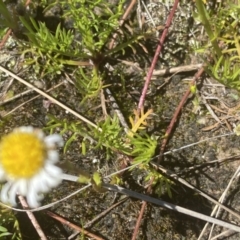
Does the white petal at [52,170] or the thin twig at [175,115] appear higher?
the white petal at [52,170]

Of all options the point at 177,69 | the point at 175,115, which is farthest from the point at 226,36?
the point at 175,115

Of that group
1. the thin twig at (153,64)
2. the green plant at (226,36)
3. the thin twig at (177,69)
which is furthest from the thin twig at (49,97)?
the green plant at (226,36)

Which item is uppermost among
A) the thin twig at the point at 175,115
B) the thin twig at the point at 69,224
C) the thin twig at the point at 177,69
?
the thin twig at the point at 177,69

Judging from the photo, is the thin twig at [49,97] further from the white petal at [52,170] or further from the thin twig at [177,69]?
the white petal at [52,170]

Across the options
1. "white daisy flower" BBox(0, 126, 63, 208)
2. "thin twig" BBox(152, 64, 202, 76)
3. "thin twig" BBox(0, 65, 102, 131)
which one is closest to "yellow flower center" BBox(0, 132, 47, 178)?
"white daisy flower" BBox(0, 126, 63, 208)

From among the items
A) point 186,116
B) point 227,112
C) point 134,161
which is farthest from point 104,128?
point 227,112

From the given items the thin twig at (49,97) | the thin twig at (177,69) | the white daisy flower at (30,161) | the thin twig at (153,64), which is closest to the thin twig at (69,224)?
the thin twig at (153,64)

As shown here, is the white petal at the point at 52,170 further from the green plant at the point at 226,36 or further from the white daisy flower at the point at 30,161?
the green plant at the point at 226,36

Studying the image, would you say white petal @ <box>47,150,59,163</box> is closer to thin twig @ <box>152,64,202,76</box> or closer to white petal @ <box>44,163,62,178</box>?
white petal @ <box>44,163,62,178</box>

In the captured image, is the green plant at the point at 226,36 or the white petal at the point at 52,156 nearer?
the white petal at the point at 52,156
